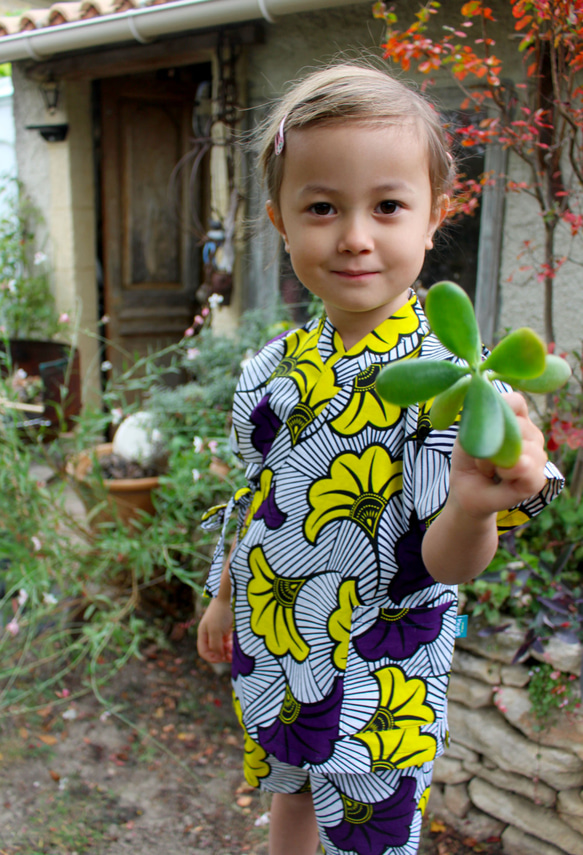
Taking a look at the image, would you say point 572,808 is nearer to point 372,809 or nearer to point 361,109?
point 372,809

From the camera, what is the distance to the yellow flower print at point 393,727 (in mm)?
1019

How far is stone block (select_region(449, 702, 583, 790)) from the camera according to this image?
1786mm

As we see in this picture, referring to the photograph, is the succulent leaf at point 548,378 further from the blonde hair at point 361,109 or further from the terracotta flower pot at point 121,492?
the terracotta flower pot at point 121,492

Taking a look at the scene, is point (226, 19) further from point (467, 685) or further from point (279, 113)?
point (467, 685)

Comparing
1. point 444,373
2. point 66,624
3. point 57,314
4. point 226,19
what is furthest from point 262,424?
point 57,314

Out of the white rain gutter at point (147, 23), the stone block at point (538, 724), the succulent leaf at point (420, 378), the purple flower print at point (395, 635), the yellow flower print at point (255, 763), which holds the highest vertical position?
the white rain gutter at point (147, 23)

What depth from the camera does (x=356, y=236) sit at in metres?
0.92

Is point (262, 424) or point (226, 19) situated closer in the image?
point (262, 424)

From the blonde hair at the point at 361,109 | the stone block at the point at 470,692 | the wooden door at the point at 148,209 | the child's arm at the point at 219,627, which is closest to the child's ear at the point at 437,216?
the blonde hair at the point at 361,109

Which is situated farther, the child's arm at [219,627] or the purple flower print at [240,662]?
the child's arm at [219,627]

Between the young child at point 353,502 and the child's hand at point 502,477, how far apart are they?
0.49 feet

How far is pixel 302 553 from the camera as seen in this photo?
1.08 meters

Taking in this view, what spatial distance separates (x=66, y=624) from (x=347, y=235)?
2335 mm

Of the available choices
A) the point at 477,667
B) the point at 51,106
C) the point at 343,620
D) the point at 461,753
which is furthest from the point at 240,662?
the point at 51,106
